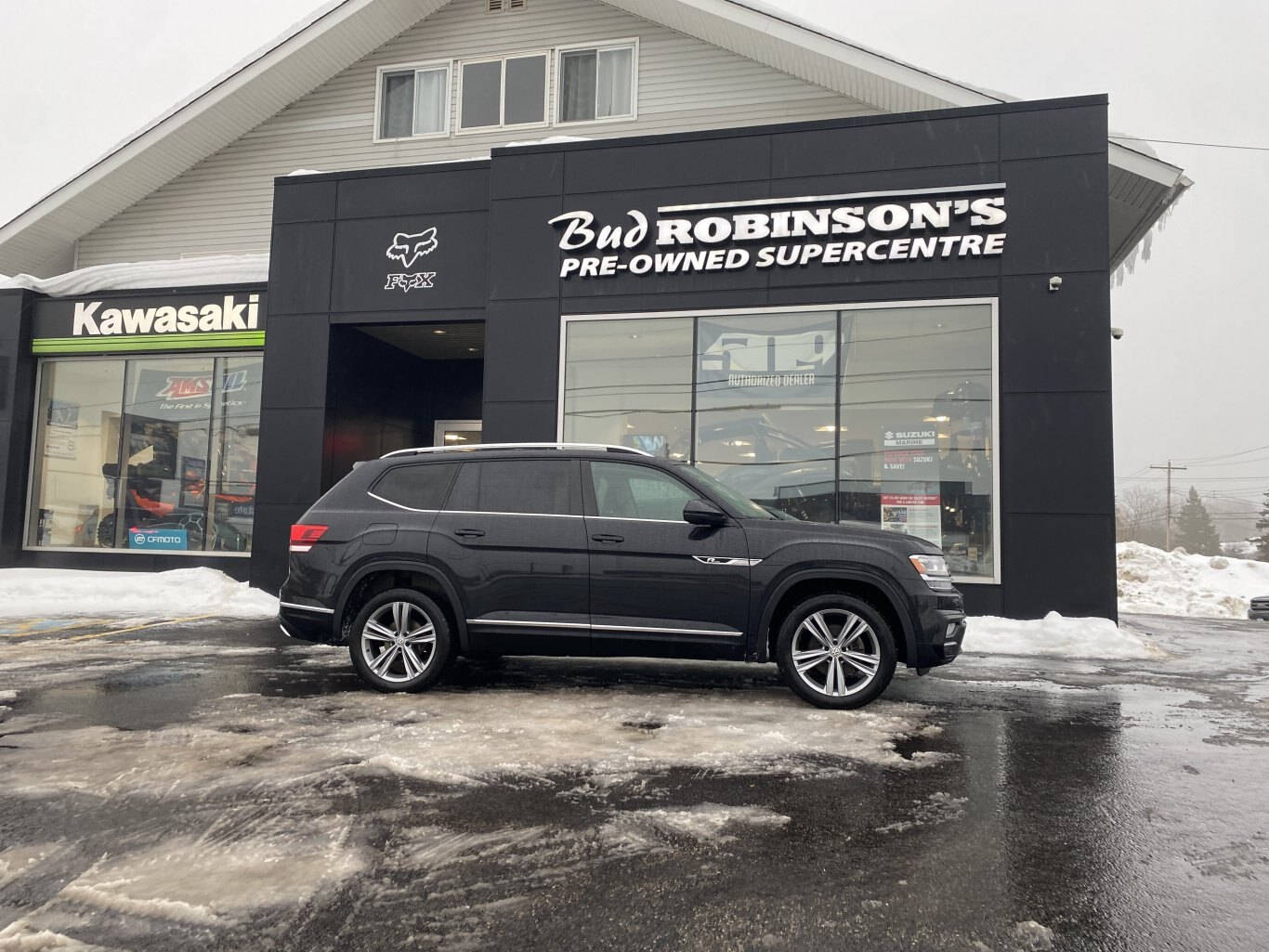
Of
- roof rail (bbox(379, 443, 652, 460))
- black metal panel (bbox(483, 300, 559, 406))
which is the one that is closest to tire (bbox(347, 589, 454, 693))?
roof rail (bbox(379, 443, 652, 460))

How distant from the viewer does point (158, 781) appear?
13.5 feet

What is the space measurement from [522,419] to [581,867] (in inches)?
365

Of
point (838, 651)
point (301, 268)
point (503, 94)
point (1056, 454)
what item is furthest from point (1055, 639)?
point (503, 94)

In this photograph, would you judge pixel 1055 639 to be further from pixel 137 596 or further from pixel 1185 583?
pixel 1185 583

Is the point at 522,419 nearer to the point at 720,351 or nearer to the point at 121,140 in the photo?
the point at 720,351

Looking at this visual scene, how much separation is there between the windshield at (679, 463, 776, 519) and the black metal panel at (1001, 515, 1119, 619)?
5.23m

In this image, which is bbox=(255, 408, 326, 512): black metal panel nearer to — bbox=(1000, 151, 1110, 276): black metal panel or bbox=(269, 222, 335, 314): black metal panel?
bbox=(269, 222, 335, 314): black metal panel

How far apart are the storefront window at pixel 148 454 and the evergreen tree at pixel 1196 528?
95.5 m

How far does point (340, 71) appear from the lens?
1681 cm

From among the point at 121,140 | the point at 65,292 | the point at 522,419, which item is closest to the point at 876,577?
the point at 522,419

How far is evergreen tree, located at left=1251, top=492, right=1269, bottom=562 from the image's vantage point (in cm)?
6036

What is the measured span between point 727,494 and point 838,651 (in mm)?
1409

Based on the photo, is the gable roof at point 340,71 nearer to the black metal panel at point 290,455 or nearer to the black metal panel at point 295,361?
the black metal panel at point 295,361

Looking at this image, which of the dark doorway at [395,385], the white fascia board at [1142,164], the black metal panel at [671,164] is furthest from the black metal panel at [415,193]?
the white fascia board at [1142,164]
